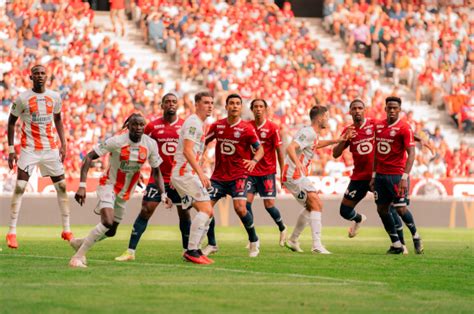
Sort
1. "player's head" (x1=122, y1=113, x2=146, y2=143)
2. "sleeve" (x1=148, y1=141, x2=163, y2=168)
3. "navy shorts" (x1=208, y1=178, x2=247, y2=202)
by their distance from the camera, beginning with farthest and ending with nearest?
"navy shorts" (x1=208, y1=178, x2=247, y2=202) < "sleeve" (x1=148, y1=141, x2=163, y2=168) < "player's head" (x1=122, y1=113, x2=146, y2=143)

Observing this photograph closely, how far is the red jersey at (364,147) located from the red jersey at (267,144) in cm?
116

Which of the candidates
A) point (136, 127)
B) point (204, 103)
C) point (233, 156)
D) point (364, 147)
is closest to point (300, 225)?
point (364, 147)

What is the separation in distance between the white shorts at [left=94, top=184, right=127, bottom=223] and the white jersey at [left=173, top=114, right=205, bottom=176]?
1.03m

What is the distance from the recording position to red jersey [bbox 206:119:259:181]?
15969mm

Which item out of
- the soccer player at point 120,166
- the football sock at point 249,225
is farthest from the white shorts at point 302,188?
the soccer player at point 120,166

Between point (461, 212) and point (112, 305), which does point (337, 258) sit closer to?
point (112, 305)

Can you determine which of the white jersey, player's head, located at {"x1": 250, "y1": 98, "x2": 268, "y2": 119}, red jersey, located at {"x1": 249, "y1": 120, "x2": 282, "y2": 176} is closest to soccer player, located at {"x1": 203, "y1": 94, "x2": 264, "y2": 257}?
the white jersey

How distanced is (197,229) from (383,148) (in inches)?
162

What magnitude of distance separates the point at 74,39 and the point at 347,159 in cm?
851

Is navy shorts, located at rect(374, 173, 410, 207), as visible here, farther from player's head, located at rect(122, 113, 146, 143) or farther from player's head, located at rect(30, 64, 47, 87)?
player's head, located at rect(30, 64, 47, 87)

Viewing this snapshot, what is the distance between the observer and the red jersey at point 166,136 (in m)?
15.9

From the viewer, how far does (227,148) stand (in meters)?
16.0

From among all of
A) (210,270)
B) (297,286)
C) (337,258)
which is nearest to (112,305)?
(297,286)

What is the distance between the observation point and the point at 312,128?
57.4ft
